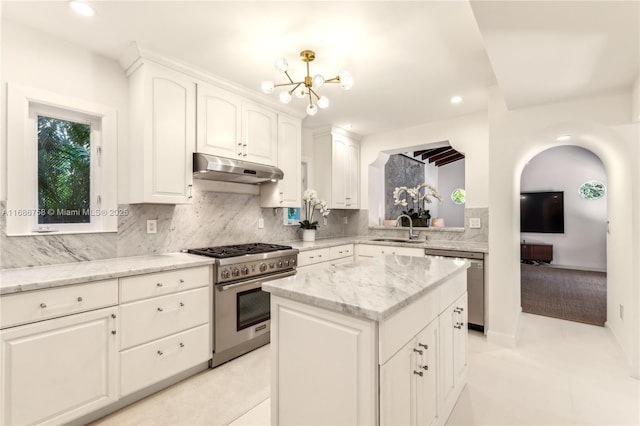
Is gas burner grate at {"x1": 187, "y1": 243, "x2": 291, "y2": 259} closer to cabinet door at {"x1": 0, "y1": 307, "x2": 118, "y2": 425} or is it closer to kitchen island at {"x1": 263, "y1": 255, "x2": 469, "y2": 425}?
cabinet door at {"x1": 0, "y1": 307, "x2": 118, "y2": 425}

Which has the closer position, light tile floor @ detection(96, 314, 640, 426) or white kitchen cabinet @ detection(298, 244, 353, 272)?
light tile floor @ detection(96, 314, 640, 426)

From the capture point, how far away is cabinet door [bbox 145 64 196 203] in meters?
2.32

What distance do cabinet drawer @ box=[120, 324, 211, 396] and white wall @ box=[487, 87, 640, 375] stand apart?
8.97 ft

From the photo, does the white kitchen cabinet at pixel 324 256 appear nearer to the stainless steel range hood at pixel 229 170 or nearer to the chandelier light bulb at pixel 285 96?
the stainless steel range hood at pixel 229 170

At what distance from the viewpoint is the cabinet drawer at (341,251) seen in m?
3.67

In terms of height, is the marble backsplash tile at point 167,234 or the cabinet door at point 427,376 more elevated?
the marble backsplash tile at point 167,234

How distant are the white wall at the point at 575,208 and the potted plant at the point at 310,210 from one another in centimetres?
627

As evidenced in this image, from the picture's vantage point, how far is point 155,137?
233 cm

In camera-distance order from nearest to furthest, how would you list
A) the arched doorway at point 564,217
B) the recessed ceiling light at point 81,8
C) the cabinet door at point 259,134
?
the recessed ceiling light at point 81,8, the cabinet door at point 259,134, the arched doorway at point 564,217

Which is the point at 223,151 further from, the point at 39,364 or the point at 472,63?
the point at 472,63


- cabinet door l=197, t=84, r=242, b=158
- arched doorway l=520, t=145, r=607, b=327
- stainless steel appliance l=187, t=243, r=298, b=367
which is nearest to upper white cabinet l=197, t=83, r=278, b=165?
cabinet door l=197, t=84, r=242, b=158

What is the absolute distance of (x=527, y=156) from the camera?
123 inches

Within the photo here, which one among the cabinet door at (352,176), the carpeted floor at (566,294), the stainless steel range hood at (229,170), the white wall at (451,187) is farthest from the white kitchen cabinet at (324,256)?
the white wall at (451,187)

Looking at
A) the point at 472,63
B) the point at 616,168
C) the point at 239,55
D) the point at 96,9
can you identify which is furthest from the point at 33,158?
the point at 616,168
